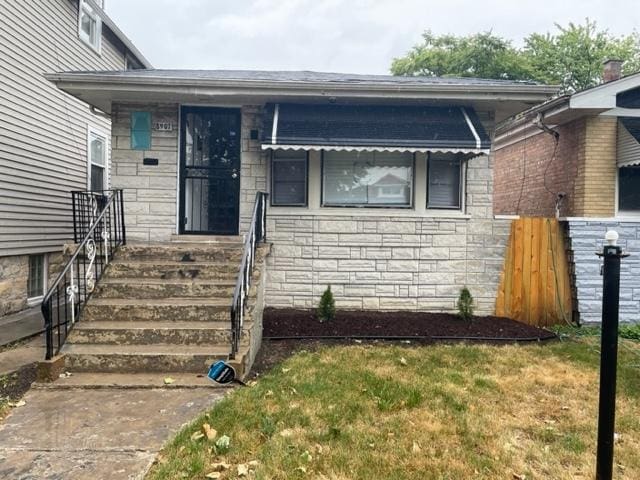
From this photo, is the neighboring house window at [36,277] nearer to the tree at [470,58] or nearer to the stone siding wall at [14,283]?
the stone siding wall at [14,283]

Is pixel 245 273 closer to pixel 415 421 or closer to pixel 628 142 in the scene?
pixel 415 421

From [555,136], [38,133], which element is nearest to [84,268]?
[38,133]

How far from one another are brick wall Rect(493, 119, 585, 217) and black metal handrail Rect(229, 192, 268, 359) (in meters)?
5.46

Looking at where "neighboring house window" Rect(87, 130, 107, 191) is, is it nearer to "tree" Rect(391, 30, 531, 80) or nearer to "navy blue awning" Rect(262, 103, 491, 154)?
"navy blue awning" Rect(262, 103, 491, 154)

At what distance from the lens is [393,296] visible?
272 inches

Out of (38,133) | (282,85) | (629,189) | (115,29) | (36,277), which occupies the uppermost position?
(115,29)

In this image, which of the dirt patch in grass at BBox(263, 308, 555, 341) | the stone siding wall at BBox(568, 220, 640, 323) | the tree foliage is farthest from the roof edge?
the tree foliage

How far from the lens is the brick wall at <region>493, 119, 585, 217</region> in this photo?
750cm

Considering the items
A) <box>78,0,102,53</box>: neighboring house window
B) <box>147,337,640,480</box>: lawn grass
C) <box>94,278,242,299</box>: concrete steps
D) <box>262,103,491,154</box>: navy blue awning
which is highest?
<box>78,0,102,53</box>: neighboring house window

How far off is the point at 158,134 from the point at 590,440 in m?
6.78

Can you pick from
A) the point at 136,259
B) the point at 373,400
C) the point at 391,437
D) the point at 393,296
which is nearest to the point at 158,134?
the point at 136,259

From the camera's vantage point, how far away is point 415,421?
3.31m

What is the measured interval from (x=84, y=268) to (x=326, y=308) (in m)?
3.30

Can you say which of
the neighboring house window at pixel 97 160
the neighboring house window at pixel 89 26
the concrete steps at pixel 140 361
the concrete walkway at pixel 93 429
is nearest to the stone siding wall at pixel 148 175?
the concrete steps at pixel 140 361
